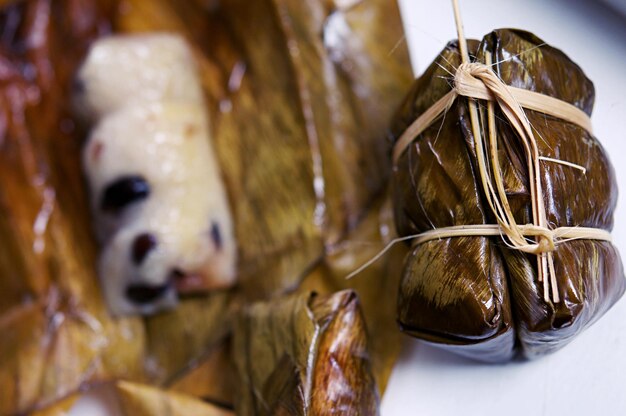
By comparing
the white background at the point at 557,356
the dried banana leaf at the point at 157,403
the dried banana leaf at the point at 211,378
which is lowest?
the dried banana leaf at the point at 211,378

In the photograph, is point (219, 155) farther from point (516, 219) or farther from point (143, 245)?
point (516, 219)

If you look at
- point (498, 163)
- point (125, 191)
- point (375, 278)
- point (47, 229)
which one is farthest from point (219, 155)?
point (498, 163)

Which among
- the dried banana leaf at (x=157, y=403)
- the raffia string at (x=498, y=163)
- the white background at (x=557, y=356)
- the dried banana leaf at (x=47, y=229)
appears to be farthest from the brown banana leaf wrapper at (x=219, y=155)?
the raffia string at (x=498, y=163)

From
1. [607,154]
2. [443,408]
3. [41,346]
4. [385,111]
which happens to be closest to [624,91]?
[607,154]

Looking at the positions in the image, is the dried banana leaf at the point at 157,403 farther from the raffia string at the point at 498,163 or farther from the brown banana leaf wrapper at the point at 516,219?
the raffia string at the point at 498,163

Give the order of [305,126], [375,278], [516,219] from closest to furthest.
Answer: [516,219], [375,278], [305,126]

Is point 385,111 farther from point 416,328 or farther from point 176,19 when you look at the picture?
point 176,19
